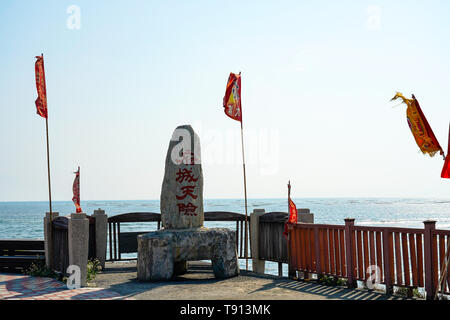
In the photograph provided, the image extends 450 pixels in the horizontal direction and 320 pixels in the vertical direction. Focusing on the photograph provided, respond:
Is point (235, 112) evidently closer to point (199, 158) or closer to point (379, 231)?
point (199, 158)

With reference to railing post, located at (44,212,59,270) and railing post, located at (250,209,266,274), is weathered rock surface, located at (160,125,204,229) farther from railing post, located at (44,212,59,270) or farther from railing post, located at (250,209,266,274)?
railing post, located at (44,212,59,270)

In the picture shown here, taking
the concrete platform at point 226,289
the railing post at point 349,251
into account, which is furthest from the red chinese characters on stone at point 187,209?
the railing post at point 349,251

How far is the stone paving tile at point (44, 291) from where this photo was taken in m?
9.52

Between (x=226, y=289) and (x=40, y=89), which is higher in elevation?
(x=40, y=89)

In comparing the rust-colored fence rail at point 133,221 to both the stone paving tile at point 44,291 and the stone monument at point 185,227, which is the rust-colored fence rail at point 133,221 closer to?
the stone monument at point 185,227

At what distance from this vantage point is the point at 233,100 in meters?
14.1

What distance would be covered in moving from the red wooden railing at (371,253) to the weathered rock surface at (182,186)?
2.29m

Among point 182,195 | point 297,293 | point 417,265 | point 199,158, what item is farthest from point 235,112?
point 417,265

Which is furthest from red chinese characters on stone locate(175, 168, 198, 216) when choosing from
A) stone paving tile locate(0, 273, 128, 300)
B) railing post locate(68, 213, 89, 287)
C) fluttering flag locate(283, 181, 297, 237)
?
stone paving tile locate(0, 273, 128, 300)

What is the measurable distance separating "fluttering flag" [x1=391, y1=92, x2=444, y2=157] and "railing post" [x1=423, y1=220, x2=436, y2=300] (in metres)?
1.24

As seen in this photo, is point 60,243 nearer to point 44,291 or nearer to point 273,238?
point 44,291

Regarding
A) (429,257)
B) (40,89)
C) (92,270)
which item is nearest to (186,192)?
(92,270)

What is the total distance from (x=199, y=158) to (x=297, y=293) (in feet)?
13.4

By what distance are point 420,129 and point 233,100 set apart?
6.56 meters
